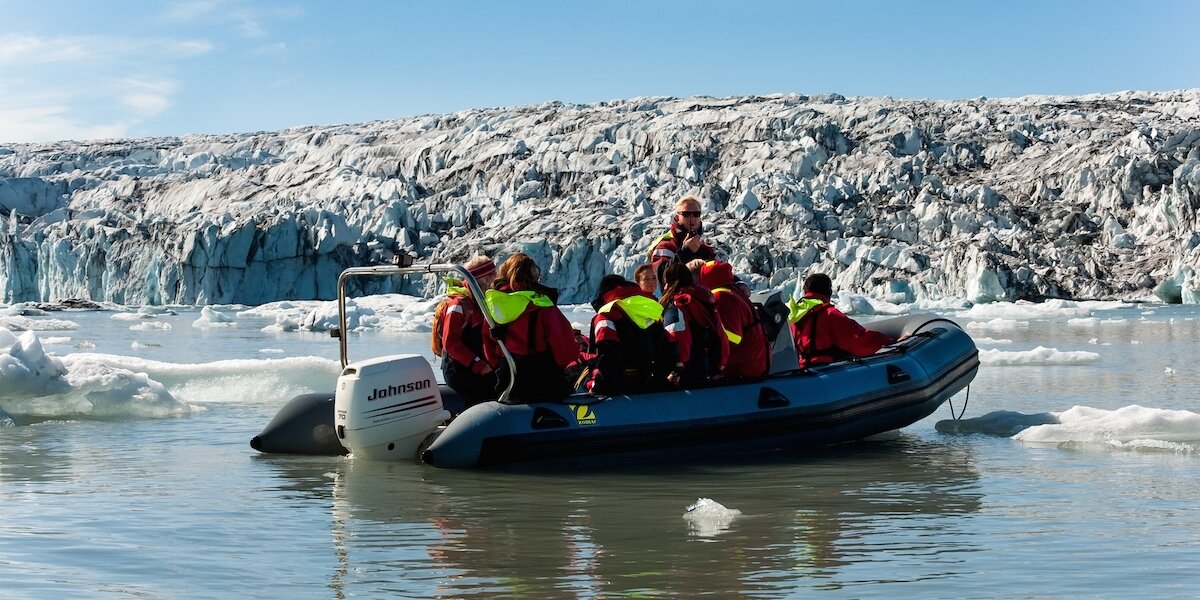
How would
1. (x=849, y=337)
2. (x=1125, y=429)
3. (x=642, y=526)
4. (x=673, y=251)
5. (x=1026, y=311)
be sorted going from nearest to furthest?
(x=642, y=526)
(x=1125, y=429)
(x=673, y=251)
(x=849, y=337)
(x=1026, y=311)

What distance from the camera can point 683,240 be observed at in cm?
749

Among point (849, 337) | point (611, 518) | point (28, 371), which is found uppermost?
point (849, 337)

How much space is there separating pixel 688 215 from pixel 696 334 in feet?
3.03

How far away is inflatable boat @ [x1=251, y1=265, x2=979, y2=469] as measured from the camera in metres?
6.28

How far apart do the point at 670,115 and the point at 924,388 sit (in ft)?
210

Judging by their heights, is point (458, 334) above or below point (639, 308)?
below

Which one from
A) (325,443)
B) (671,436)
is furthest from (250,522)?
(671,436)

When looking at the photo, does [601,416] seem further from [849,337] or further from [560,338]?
[849,337]

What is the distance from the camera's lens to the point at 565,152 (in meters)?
62.5

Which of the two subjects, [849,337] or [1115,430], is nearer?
[1115,430]

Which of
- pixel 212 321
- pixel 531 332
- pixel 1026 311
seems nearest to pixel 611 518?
pixel 531 332

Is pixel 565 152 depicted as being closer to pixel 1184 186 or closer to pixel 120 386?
pixel 1184 186

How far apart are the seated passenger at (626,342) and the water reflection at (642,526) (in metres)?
0.60

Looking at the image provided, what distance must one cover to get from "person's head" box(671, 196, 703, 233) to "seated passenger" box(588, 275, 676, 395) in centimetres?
82
